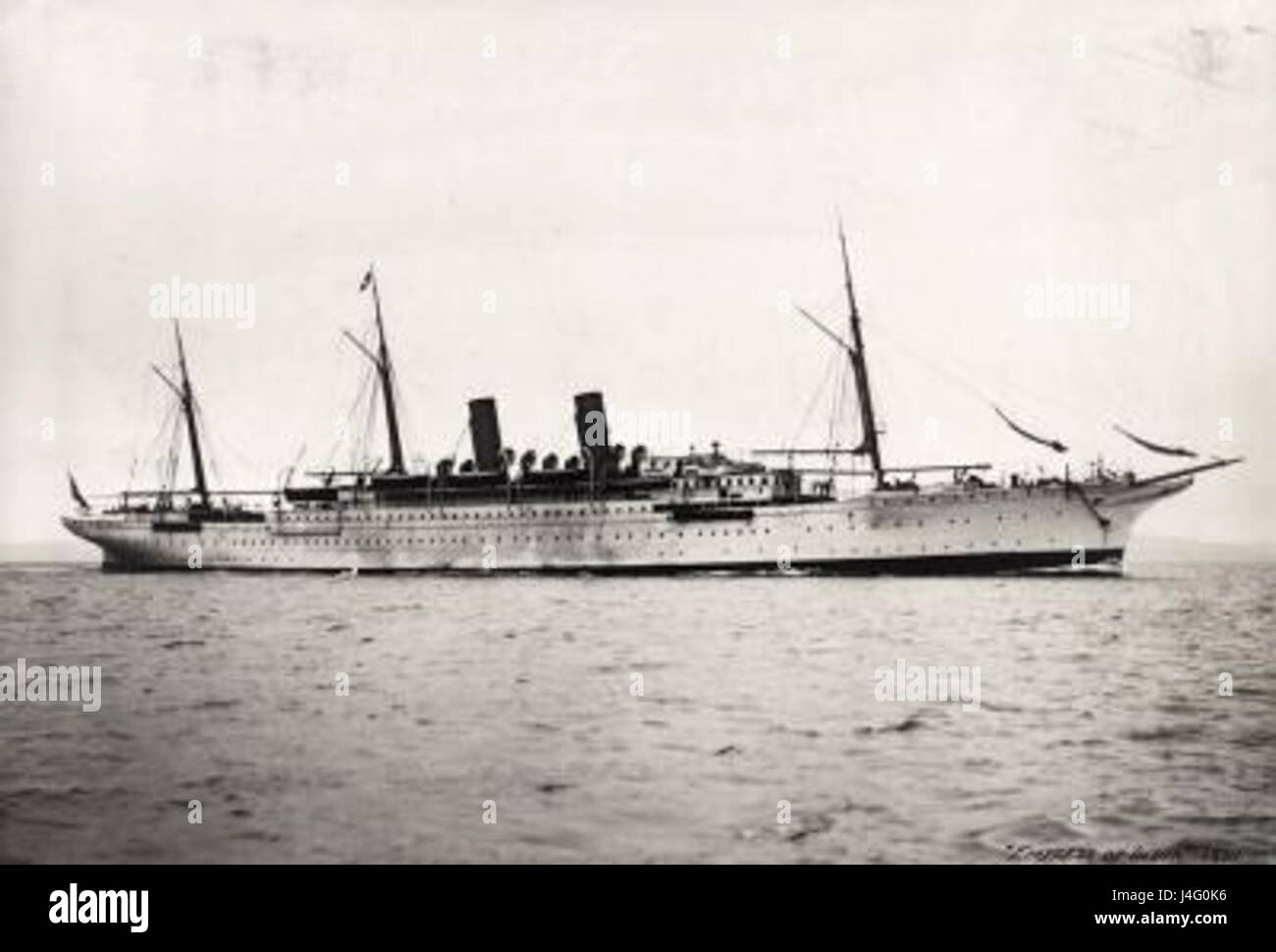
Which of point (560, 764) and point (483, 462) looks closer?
point (560, 764)

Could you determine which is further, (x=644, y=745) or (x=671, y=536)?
(x=671, y=536)

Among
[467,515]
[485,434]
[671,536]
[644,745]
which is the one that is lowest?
[644,745]

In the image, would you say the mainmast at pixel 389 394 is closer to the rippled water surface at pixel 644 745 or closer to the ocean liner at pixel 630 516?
the ocean liner at pixel 630 516

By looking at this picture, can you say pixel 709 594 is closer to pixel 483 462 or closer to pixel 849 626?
pixel 849 626

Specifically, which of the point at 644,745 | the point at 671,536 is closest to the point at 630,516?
the point at 671,536

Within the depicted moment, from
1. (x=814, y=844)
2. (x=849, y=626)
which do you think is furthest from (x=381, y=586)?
(x=814, y=844)

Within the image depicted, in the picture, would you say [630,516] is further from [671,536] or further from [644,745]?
[644,745]

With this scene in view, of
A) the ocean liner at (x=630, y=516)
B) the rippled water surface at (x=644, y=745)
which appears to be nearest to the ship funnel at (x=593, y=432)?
the ocean liner at (x=630, y=516)
